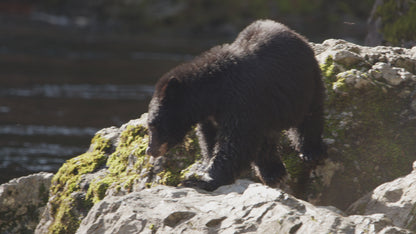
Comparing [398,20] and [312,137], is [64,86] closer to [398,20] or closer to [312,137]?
[398,20]

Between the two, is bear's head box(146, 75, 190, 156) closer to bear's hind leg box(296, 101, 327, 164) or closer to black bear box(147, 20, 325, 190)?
black bear box(147, 20, 325, 190)

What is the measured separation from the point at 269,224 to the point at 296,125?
187 cm

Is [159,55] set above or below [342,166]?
above

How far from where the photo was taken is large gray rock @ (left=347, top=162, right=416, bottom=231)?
4.07 m

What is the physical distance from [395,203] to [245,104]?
1.35m

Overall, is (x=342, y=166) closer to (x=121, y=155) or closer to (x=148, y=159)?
(x=148, y=159)

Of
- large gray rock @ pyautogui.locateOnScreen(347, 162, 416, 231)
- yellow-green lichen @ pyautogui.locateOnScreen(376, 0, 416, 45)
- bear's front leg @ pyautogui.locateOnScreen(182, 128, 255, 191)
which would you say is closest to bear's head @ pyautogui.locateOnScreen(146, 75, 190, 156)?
bear's front leg @ pyautogui.locateOnScreen(182, 128, 255, 191)

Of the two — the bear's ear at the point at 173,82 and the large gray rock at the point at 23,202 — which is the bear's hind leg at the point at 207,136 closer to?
the bear's ear at the point at 173,82

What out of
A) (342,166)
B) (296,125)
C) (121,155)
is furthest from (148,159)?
(342,166)

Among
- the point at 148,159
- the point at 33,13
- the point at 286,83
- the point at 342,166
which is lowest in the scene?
the point at 342,166

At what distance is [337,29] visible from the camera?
2991 centimetres

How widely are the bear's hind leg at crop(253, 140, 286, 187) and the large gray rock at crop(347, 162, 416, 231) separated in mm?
761

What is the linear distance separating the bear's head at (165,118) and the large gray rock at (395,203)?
1584 millimetres

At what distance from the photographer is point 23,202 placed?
671 centimetres
